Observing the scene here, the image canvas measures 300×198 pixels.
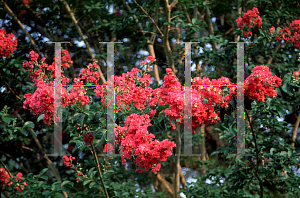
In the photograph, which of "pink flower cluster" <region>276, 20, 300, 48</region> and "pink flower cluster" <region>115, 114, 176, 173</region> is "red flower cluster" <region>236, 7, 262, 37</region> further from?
"pink flower cluster" <region>115, 114, 176, 173</region>

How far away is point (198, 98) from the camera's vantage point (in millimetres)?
1841

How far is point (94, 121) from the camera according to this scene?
6.15ft

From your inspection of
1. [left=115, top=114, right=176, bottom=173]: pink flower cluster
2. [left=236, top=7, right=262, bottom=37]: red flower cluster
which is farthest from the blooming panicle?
[left=236, top=7, right=262, bottom=37]: red flower cluster

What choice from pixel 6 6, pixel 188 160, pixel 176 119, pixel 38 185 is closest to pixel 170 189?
pixel 188 160

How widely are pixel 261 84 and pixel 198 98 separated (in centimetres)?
40

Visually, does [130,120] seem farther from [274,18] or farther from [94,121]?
[274,18]

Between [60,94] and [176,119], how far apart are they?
0.74m

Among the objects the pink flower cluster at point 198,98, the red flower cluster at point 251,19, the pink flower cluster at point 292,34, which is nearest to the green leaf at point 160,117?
the pink flower cluster at point 198,98

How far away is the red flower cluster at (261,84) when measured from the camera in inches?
71.7

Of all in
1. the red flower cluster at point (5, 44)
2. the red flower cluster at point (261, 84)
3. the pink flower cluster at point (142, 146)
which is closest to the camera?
the pink flower cluster at point (142, 146)

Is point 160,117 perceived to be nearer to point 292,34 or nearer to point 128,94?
point 128,94

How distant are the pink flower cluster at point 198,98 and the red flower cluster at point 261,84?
105mm

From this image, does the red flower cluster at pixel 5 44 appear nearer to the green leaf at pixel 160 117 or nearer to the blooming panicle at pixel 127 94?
the blooming panicle at pixel 127 94

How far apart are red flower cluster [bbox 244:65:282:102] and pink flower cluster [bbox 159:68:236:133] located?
0.11m
